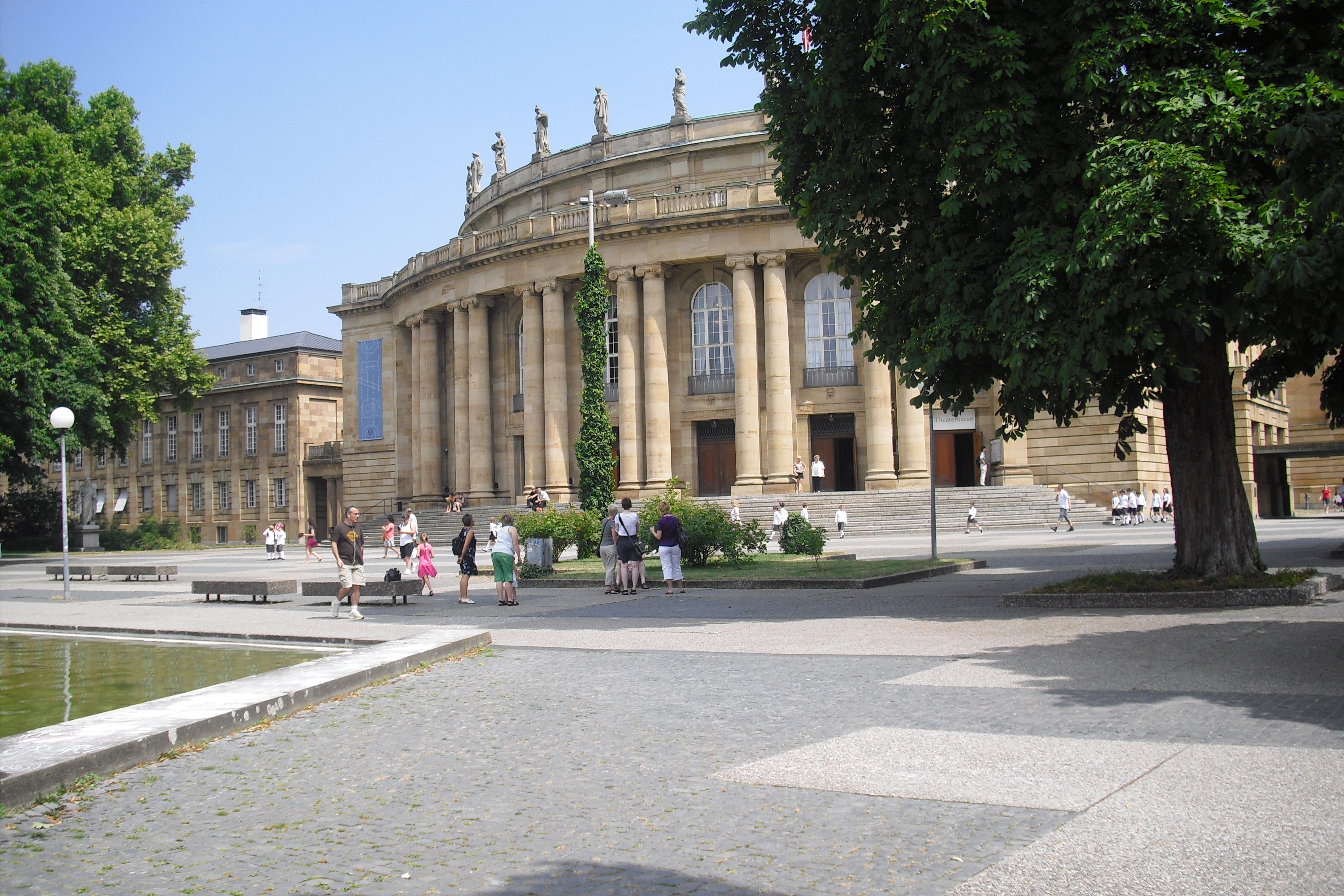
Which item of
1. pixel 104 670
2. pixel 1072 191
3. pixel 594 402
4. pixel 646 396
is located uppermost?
pixel 646 396

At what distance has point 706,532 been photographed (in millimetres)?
25422

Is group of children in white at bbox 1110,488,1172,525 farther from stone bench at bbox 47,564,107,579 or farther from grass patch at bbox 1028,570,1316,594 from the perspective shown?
stone bench at bbox 47,564,107,579

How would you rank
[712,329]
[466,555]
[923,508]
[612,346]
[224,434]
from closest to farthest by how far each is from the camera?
[466,555] → [923,508] → [712,329] → [612,346] → [224,434]

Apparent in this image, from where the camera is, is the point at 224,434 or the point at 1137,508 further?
the point at 224,434

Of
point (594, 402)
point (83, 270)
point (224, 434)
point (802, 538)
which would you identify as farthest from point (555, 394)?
point (224, 434)

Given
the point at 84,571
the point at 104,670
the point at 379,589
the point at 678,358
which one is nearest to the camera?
the point at 104,670

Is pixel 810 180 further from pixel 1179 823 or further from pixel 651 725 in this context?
pixel 1179 823

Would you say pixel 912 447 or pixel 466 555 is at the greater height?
pixel 912 447

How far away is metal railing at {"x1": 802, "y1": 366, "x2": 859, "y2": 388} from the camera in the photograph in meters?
50.9

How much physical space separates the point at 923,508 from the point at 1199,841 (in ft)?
127

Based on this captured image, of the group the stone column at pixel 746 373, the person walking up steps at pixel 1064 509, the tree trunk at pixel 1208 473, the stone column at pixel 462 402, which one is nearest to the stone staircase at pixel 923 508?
A: the person walking up steps at pixel 1064 509

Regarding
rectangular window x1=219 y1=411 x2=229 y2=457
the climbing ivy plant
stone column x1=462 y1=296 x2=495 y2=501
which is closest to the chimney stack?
rectangular window x1=219 y1=411 x2=229 y2=457

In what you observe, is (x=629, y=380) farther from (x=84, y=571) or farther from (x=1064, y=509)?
(x=84, y=571)

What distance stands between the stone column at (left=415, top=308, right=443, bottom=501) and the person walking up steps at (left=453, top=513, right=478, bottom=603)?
40.4 m
